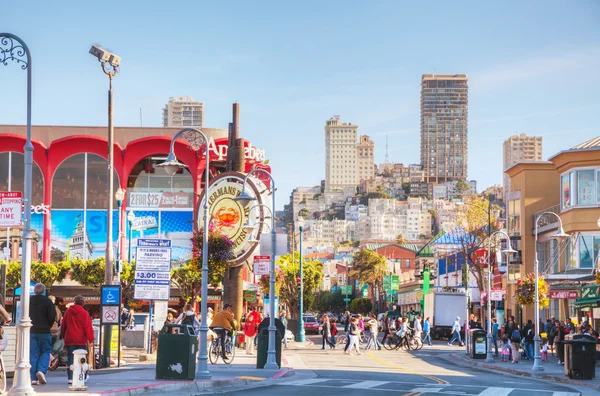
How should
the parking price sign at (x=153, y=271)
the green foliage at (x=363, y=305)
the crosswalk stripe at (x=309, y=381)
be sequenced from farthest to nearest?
the green foliage at (x=363, y=305), the parking price sign at (x=153, y=271), the crosswalk stripe at (x=309, y=381)

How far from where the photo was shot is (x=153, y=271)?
2855 centimetres

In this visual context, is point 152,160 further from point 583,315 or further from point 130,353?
point 130,353


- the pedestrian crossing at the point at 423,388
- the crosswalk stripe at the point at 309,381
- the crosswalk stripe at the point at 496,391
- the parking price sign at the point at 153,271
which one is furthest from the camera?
the parking price sign at the point at 153,271

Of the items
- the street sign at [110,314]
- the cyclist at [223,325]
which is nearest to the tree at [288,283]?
the cyclist at [223,325]

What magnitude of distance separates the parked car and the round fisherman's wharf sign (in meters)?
23.7

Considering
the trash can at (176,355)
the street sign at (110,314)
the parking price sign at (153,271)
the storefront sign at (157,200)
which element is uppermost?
the storefront sign at (157,200)

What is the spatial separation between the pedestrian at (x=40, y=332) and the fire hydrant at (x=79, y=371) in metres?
2.28

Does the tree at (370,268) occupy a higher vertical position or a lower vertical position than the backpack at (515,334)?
higher

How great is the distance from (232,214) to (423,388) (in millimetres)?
32166

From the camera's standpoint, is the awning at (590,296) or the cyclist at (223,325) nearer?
the cyclist at (223,325)

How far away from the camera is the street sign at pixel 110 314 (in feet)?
85.3

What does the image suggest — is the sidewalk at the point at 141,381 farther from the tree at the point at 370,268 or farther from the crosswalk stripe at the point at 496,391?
the tree at the point at 370,268

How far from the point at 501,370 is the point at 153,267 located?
14.2 meters

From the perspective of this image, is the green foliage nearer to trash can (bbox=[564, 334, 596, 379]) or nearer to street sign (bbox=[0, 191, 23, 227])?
trash can (bbox=[564, 334, 596, 379])
